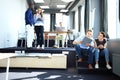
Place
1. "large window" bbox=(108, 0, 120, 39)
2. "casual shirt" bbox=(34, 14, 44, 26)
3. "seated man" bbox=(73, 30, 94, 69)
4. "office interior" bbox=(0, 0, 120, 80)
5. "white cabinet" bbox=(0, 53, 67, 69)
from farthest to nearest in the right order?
1. "casual shirt" bbox=(34, 14, 44, 26)
2. "large window" bbox=(108, 0, 120, 39)
3. "white cabinet" bbox=(0, 53, 67, 69)
4. "seated man" bbox=(73, 30, 94, 69)
5. "office interior" bbox=(0, 0, 120, 80)

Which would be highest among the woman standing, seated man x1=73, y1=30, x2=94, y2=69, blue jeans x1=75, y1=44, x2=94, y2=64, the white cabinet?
the woman standing

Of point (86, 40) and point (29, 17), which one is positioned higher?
point (29, 17)

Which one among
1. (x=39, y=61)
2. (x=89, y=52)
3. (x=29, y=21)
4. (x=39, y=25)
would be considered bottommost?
(x=39, y=61)

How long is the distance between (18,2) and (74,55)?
5.04 metres

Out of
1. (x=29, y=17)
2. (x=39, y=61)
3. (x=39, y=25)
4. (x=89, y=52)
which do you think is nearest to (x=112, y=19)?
(x=89, y=52)

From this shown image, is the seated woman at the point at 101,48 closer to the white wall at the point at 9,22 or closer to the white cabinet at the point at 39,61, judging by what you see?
the white cabinet at the point at 39,61

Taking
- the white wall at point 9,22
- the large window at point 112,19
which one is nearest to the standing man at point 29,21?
the white wall at point 9,22

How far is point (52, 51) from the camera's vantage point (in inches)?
277

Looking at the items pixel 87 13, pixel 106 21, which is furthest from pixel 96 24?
pixel 87 13

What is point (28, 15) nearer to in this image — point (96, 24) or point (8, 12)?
point (8, 12)

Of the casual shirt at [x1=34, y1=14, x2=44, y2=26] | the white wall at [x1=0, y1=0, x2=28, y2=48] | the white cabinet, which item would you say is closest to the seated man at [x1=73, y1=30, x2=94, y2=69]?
the white cabinet

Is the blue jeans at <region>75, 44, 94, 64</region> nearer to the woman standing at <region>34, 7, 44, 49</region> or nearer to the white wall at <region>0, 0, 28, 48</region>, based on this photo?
the woman standing at <region>34, 7, 44, 49</region>

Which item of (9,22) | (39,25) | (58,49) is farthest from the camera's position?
(9,22)

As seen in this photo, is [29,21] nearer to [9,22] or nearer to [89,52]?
[9,22]
